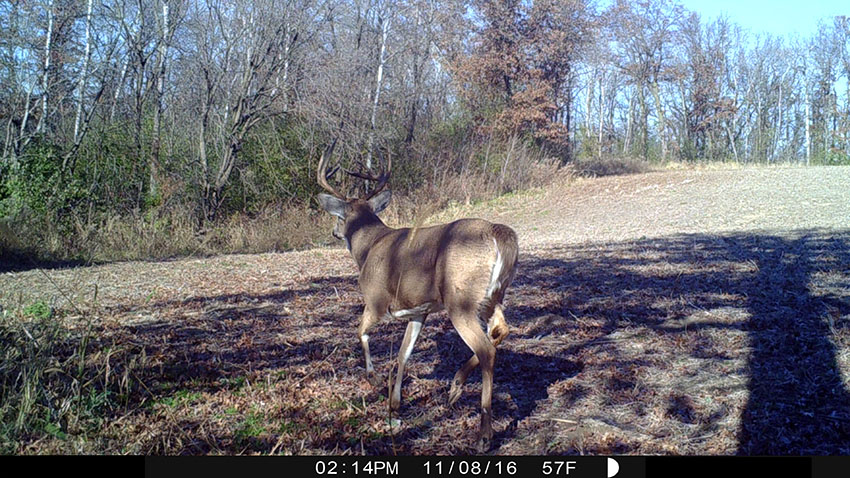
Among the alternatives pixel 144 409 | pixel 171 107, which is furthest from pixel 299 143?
A: pixel 144 409

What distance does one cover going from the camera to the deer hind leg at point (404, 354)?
16.0 feet

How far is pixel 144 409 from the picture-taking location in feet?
15.3

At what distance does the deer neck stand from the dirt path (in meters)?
0.88

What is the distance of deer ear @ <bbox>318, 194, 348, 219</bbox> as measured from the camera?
656 cm

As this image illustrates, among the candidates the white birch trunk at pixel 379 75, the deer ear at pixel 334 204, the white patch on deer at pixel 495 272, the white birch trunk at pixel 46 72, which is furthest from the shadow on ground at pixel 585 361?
the white birch trunk at pixel 379 75

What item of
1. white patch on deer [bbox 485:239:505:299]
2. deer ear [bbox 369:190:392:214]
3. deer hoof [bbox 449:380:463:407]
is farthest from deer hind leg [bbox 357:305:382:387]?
deer ear [bbox 369:190:392:214]

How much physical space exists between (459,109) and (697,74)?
798 inches

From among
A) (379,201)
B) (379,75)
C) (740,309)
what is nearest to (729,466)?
(740,309)

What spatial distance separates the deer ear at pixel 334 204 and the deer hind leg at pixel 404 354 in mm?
1734

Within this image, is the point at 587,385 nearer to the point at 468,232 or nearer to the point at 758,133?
the point at 468,232

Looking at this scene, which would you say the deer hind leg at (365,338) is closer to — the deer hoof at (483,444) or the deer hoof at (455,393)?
the deer hoof at (455,393)

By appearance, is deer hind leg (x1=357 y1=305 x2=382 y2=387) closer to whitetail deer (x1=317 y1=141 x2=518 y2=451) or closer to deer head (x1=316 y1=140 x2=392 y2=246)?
whitetail deer (x1=317 y1=141 x2=518 y2=451)

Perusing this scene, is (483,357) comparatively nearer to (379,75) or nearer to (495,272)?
(495,272)

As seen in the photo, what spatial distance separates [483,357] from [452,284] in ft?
1.81
